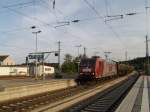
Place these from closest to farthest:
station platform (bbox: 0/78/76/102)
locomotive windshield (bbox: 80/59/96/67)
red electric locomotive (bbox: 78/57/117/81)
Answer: station platform (bbox: 0/78/76/102), red electric locomotive (bbox: 78/57/117/81), locomotive windshield (bbox: 80/59/96/67)

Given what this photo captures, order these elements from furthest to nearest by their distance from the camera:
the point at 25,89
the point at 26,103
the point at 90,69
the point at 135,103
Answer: the point at 90,69 → the point at 25,89 → the point at 135,103 → the point at 26,103

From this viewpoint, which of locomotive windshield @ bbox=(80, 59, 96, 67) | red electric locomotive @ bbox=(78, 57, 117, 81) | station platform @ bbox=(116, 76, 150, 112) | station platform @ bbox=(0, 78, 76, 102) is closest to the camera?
station platform @ bbox=(116, 76, 150, 112)

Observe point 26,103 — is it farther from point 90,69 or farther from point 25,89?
point 90,69

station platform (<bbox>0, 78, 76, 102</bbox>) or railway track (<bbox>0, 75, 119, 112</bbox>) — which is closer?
railway track (<bbox>0, 75, 119, 112</bbox>)

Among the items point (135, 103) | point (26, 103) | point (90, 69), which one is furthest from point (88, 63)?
point (26, 103)

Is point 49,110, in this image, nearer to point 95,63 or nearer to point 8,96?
point 8,96

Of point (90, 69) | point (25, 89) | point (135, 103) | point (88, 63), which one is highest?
point (88, 63)

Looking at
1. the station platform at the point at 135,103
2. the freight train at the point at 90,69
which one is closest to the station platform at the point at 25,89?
the freight train at the point at 90,69

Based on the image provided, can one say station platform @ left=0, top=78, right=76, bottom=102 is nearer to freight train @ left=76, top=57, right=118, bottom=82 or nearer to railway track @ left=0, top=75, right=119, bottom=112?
railway track @ left=0, top=75, right=119, bottom=112

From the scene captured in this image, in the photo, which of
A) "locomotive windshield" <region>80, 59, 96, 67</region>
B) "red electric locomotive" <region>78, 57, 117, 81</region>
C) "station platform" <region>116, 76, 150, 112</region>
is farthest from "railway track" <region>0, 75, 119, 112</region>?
"locomotive windshield" <region>80, 59, 96, 67</region>

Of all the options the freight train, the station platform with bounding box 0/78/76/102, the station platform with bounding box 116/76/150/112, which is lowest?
the station platform with bounding box 116/76/150/112

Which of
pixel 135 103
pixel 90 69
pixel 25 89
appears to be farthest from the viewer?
pixel 90 69

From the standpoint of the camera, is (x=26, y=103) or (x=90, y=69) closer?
(x=26, y=103)

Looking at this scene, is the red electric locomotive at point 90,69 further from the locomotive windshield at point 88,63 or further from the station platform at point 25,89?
the station platform at point 25,89
